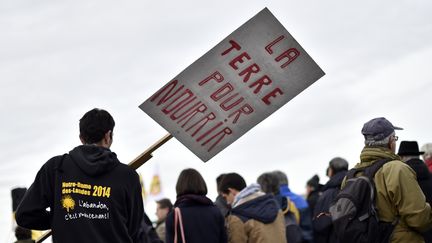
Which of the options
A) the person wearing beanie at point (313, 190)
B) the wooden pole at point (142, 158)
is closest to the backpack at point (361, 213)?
the wooden pole at point (142, 158)

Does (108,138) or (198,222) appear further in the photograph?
(198,222)

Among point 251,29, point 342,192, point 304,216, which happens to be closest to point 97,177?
point 251,29

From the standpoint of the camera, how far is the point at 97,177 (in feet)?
19.1

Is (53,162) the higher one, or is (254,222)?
(53,162)

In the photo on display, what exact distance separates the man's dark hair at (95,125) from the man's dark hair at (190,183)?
299cm

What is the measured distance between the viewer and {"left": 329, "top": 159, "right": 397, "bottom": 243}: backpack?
7.09m

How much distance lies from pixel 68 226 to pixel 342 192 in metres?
2.40

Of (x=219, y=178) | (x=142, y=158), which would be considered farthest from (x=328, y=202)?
(x=142, y=158)

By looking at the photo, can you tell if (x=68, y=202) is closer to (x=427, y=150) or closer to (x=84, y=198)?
(x=84, y=198)

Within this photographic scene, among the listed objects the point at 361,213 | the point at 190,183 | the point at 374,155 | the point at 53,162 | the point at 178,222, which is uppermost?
the point at 53,162

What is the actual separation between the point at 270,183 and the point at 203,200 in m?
2.12

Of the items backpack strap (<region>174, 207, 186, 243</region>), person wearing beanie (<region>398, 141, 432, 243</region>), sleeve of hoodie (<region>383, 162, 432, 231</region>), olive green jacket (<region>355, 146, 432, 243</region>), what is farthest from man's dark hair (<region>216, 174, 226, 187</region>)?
sleeve of hoodie (<region>383, 162, 432, 231</region>)

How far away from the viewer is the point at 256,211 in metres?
9.21

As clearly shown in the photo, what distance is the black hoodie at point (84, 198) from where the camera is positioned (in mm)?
5754
